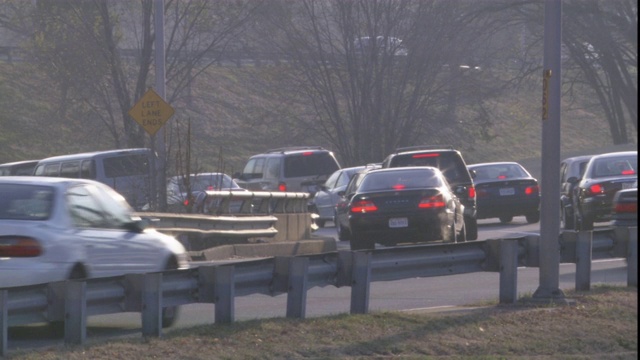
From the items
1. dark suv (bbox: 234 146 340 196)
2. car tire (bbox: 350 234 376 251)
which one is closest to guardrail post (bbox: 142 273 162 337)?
car tire (bbox: 350 234 376 251)

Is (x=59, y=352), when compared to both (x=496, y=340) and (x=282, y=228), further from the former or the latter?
(x=282, y=228)

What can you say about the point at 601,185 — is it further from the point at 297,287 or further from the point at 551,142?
the point at 297,287

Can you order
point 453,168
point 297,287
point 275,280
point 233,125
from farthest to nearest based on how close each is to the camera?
point 233,125 < point 453,168 < point 275,280 < point 297,287

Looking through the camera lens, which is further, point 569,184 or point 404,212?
point 569,184

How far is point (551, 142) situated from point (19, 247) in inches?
209

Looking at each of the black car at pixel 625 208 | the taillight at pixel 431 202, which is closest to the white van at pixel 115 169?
the taillight at pixel 431 202

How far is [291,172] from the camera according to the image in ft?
102

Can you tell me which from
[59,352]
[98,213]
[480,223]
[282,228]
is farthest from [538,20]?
[59,352]

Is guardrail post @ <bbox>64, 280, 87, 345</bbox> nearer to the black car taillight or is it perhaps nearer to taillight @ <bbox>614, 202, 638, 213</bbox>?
taillight @ <bbox>614, 202, 638, 213</bbox>

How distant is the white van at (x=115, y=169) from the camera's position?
24828 mm

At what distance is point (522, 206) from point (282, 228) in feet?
20.4

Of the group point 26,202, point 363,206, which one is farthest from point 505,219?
point 26,202

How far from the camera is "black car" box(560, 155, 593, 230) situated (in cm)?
2364

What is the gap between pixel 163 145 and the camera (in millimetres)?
23688
